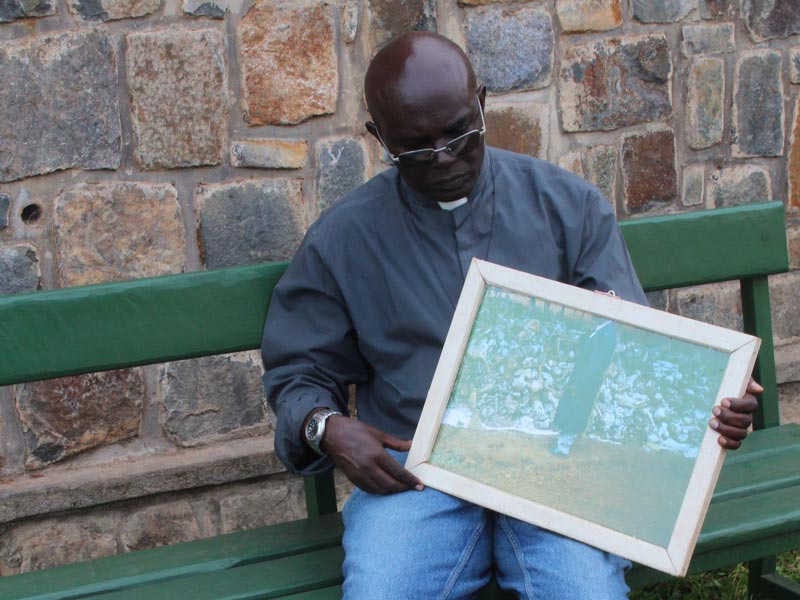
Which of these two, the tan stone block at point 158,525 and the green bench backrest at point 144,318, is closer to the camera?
the green bench backrest at point 144,318

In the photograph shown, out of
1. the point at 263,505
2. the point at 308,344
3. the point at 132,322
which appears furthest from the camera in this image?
the point at 263,505

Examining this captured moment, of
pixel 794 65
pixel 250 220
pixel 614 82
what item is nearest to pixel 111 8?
pixel 250 220

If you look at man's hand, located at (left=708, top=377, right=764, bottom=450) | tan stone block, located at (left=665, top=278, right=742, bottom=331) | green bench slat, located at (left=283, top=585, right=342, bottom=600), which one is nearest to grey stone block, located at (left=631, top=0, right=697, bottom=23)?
tan stone block, located at (left=665, top=278, right=742, bottom=331)

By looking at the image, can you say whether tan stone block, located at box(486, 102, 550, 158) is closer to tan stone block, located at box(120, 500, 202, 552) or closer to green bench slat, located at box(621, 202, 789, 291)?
green bench slat, located at box(621, 202, 789, 291)

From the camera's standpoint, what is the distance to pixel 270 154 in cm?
310

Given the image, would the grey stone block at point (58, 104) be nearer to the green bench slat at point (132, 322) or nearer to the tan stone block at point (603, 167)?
the green bench slat at point (132, 322)

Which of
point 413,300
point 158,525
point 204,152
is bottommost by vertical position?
point 158,525

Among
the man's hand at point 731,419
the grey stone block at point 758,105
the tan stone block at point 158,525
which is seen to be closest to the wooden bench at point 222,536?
the man's hand at point 731,419

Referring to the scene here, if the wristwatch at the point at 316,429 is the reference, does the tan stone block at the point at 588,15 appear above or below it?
above

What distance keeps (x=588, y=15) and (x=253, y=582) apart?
2105 mm

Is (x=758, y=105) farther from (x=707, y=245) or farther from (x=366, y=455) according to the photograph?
(x=366, y=455)

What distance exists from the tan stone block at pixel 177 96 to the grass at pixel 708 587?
1.66 metres

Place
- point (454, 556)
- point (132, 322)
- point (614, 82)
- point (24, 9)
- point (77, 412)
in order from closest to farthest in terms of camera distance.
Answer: point (454, 556), point (132, 322), point (24, 9), point (77, 412), point (614, 82)

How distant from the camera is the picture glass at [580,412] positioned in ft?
6.19
